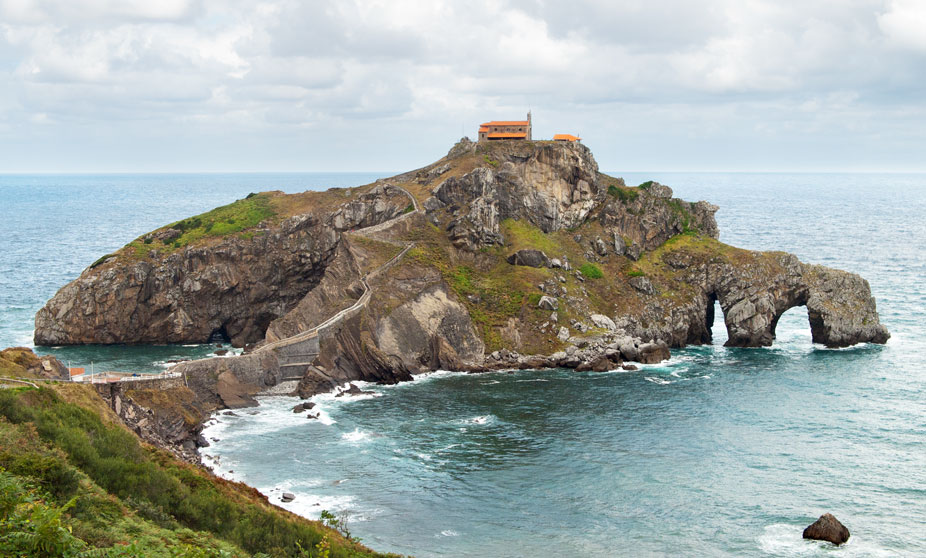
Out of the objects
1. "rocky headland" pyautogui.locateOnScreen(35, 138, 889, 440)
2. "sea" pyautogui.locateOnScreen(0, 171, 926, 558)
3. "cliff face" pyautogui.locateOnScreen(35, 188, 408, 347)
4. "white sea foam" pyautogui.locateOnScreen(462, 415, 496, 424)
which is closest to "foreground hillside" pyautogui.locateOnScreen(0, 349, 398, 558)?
"sea" pyautogui.locateOnScreen(0, 171, 926, 558)

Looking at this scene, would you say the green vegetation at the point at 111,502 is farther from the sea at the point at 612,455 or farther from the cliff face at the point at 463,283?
the cliff face at the point at 463,283

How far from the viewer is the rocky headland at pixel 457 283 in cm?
10719

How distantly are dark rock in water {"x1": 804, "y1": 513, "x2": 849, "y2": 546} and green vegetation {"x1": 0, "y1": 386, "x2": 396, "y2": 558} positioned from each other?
107 feet

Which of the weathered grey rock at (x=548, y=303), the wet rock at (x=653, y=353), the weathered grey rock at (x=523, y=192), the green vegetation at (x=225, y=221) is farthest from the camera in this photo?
the green vegetation at (x=225, y=221)

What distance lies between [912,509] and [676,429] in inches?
935

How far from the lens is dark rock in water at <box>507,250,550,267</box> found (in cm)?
12262

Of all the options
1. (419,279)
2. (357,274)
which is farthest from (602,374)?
(357,274)

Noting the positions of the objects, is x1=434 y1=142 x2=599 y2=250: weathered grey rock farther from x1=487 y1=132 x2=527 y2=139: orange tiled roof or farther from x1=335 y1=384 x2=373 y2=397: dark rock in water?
x1=335 y1=384 x2=373 y2=397: dark rock in water

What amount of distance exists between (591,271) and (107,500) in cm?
9271

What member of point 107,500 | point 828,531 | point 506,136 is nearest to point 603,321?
point 506,136

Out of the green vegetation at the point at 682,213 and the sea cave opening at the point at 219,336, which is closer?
the sea cave opening at the point at 219,336

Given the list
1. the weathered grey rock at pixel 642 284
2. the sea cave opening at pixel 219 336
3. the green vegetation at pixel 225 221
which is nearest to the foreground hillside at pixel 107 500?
the sea cave opening at pixel 219 336

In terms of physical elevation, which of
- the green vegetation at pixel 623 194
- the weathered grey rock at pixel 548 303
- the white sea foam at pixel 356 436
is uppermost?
the green vegetation at pixel 623 194

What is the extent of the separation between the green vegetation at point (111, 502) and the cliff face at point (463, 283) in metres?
41.3
